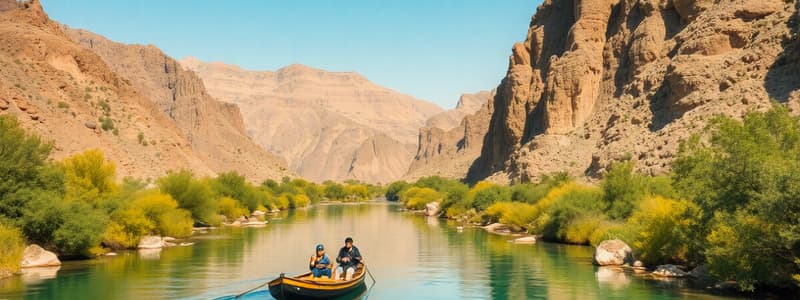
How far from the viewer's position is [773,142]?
74.7ft

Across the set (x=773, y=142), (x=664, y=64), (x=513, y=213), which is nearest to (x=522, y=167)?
(x=664, y=64)

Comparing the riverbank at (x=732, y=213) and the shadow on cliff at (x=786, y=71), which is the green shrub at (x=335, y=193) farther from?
the riverbank at (x=732, y=213)

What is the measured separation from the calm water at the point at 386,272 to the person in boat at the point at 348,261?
0.93 metres

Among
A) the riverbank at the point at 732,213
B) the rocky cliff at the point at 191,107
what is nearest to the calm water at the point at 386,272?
the riverbank at the point at 732,213

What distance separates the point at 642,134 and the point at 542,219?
25.4m

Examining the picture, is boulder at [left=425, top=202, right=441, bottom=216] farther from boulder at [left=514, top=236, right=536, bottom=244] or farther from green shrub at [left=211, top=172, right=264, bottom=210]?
boulder at [left=514, top=236, right=536, bottom=244]

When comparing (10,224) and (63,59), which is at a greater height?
(63,59)

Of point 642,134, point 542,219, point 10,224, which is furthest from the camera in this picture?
point 642,134

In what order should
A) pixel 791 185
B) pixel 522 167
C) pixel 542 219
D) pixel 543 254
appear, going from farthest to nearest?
pixel 522 167, pixel 542 219, pixel 543 254, pixel 791 185

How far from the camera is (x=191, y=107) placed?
13425 centimetres

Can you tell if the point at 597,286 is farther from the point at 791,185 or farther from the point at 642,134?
the point at 642,134

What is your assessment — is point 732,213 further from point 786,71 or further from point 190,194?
point 786,71

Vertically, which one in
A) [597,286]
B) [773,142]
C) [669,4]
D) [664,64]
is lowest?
[597,286]

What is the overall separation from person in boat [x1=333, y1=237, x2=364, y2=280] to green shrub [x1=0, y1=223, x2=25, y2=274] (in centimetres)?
1032
